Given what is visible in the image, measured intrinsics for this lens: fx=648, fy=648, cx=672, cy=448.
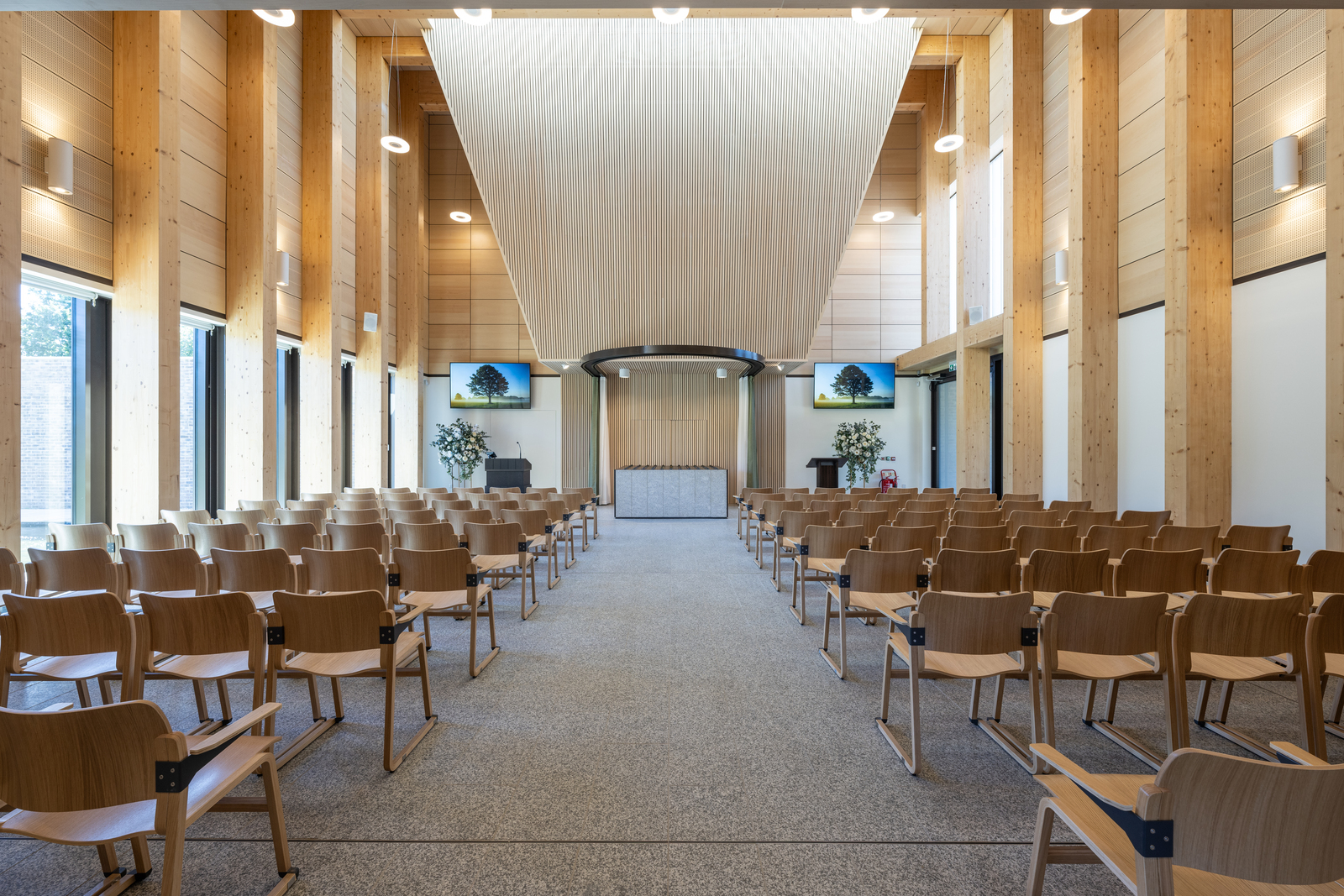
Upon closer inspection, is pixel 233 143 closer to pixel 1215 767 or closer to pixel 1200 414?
pixel 1215 767

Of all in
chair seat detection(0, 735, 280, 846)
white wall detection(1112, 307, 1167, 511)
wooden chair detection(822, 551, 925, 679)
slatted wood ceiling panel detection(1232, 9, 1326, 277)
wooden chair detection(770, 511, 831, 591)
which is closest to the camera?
chair seat detection(0, 735, 280, 846)

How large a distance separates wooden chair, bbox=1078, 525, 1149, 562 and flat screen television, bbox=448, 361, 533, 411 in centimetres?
1339

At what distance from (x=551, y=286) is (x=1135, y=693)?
10.8 metres

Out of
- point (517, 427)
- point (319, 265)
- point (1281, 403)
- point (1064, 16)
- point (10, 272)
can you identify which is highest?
point (1064, 16)

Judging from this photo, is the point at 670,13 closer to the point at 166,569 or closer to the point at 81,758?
the point at 166,569

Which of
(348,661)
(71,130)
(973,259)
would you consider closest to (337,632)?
(348,661)

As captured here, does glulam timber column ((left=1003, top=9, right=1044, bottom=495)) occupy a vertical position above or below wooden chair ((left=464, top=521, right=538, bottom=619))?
above

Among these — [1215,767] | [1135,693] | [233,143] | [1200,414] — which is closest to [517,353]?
[233,143]

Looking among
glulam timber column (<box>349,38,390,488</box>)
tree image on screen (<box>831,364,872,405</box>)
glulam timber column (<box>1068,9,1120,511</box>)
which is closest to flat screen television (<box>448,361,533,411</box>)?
glulam timber column (<box>349,38,390,488</box>)

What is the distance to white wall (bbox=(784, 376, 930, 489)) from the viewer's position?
1595 centimetres

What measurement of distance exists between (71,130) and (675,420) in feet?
41.4

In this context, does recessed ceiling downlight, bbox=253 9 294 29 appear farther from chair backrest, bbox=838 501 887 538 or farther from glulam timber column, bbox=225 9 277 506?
chair backrest, bbox=838 501 887 538

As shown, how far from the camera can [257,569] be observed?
3744 millimetres

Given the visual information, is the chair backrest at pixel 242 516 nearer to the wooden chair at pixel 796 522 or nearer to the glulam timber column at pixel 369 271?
the wooden chair at pixel 796 522
